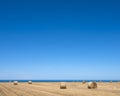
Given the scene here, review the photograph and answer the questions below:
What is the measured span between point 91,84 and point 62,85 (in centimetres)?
445

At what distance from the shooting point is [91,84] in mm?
36406

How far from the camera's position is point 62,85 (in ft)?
121
